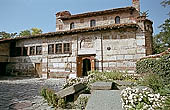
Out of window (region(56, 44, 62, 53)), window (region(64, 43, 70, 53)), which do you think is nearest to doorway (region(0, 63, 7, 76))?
window (region(56, 44, 62, 53))

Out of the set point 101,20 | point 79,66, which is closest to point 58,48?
point 79,66

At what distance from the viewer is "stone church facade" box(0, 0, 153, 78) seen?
12.0 metres

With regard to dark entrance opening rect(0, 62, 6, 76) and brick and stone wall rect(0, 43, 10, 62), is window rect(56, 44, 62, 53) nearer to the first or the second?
brick and stone wall rect(0, 43, 10, 62)

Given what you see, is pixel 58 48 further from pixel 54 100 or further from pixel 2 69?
pixel 54 100

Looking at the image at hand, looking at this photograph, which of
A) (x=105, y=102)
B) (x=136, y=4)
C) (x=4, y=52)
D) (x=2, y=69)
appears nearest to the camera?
(x=105, y=102)

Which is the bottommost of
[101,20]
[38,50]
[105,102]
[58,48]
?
[105,102]

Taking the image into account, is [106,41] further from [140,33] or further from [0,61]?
[0,61]

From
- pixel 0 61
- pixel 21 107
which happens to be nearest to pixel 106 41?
pixel 21 107

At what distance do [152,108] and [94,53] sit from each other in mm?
10623

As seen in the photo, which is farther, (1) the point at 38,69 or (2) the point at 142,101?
(1) the point at 38,69

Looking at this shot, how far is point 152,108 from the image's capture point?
98.5 inches

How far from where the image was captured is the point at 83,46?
13578mm

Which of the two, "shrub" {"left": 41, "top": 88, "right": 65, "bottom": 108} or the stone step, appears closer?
the stone step

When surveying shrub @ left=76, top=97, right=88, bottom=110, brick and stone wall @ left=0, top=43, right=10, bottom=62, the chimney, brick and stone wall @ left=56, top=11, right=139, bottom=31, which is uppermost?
the chimney
